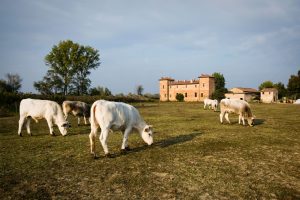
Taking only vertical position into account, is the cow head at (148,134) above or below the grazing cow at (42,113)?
below

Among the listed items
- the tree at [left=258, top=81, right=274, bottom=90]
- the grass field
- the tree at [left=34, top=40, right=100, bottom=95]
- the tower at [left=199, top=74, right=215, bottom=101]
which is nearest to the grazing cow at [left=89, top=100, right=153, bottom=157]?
the grass field

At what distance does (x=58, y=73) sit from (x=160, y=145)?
60.0 metres

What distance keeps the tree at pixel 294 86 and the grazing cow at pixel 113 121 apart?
9383 centimetres

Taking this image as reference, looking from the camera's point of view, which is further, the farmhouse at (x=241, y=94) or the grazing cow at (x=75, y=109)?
the farmhouse at (x=241, y=94)

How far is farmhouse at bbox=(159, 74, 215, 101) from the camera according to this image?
93438 mm

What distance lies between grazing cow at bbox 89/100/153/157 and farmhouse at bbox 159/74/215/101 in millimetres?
80749

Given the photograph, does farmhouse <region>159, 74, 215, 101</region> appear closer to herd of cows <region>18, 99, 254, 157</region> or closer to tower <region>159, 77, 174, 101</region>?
tower <region>159, 77, 174, 101</region>

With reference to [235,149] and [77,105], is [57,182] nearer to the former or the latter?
[235,149]

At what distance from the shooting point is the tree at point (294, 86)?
88250mm

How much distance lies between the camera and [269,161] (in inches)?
309

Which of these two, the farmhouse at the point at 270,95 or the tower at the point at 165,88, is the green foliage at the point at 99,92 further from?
the farmhouse at the point at 270,95

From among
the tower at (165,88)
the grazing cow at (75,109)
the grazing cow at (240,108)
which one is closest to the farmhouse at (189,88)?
the tower at (165,88)

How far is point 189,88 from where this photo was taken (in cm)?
9869

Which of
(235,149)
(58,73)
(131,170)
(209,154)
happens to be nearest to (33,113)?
(131,170)
